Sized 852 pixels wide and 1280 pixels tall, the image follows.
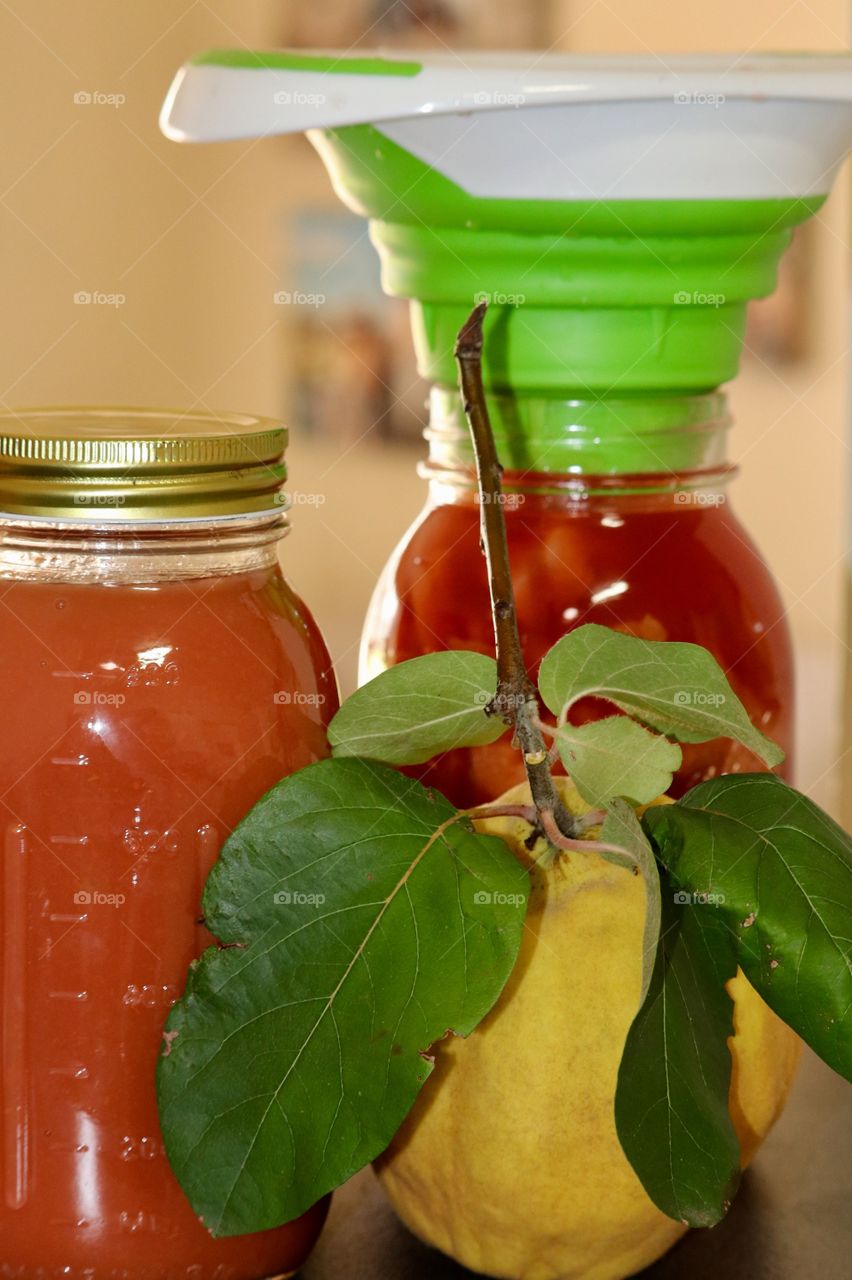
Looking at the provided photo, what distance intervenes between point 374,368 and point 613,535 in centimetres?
246

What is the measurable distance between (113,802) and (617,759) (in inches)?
4.9

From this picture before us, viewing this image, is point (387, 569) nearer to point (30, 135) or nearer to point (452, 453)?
point (452, 453)

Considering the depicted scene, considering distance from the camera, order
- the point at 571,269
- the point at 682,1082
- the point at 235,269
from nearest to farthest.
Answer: the point at 682,1082 → the point at 571,269 → the point at 235,269

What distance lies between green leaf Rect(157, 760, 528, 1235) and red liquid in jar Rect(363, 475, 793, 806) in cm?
10

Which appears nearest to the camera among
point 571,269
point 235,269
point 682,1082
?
point 682,1082

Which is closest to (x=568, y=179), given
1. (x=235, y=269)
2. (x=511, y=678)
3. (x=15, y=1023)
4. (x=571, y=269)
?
(x=571, y=269)

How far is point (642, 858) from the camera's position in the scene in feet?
1.09

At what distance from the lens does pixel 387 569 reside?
50 centimetres

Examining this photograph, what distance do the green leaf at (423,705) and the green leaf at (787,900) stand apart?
58mm

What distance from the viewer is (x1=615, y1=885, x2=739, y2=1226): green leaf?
32cm

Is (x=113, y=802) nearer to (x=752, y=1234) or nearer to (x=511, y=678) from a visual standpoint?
(x=511, y=678)

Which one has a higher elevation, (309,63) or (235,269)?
(235,269)

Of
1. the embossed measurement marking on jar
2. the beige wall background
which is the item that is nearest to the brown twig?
the embossed measurement marking on jar

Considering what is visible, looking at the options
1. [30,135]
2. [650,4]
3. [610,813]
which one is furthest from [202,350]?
[610,813]
